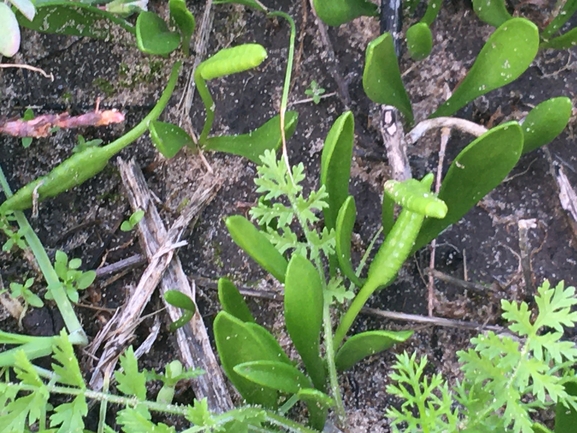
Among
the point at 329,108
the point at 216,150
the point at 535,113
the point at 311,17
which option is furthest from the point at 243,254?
the point at 535,113

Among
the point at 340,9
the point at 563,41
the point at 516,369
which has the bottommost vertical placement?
the point at 516,369

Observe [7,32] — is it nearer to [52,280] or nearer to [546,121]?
[52,280]

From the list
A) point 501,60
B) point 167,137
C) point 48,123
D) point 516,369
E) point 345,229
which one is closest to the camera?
point 516,369

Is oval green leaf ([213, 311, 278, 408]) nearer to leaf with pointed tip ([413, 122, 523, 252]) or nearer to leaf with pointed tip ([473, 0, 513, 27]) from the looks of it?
leaf with pointed tip ([413, 122, 523, 252])

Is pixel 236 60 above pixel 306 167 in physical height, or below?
above

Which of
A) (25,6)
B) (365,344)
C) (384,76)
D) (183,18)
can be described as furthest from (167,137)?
(365,344)

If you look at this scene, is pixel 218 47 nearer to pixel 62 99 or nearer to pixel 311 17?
pixel 311 17
